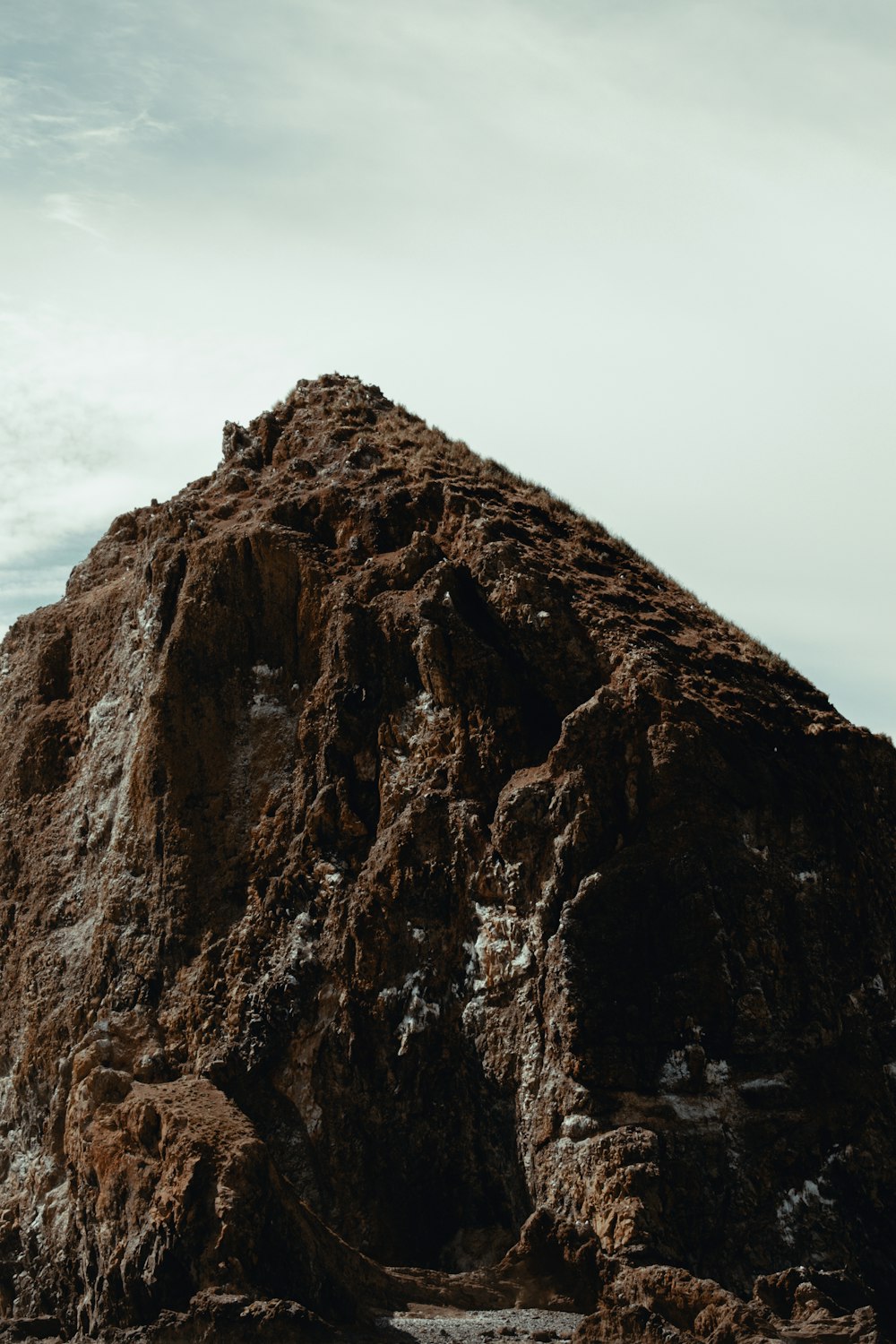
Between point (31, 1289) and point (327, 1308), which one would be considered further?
point (31, 1289)

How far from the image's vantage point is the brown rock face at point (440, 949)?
3894cm

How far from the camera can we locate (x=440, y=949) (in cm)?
4366

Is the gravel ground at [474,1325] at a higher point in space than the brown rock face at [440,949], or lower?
lower

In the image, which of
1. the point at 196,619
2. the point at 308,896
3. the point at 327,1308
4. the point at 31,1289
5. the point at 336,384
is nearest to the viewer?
the point at 327,1308

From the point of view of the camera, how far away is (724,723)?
1772 inches

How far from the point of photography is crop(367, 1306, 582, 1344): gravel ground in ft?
120

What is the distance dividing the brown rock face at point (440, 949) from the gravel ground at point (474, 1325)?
2.43ft

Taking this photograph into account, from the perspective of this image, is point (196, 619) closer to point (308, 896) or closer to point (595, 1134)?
point (308, 896)

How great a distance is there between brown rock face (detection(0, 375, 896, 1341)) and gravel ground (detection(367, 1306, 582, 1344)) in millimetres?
742

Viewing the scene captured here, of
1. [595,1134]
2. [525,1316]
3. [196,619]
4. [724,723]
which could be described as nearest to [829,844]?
[724,723]

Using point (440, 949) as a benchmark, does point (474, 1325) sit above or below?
below

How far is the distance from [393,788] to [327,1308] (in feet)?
39.2

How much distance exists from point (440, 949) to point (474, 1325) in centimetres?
849

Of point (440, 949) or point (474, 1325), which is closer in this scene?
point (474, 1325)
